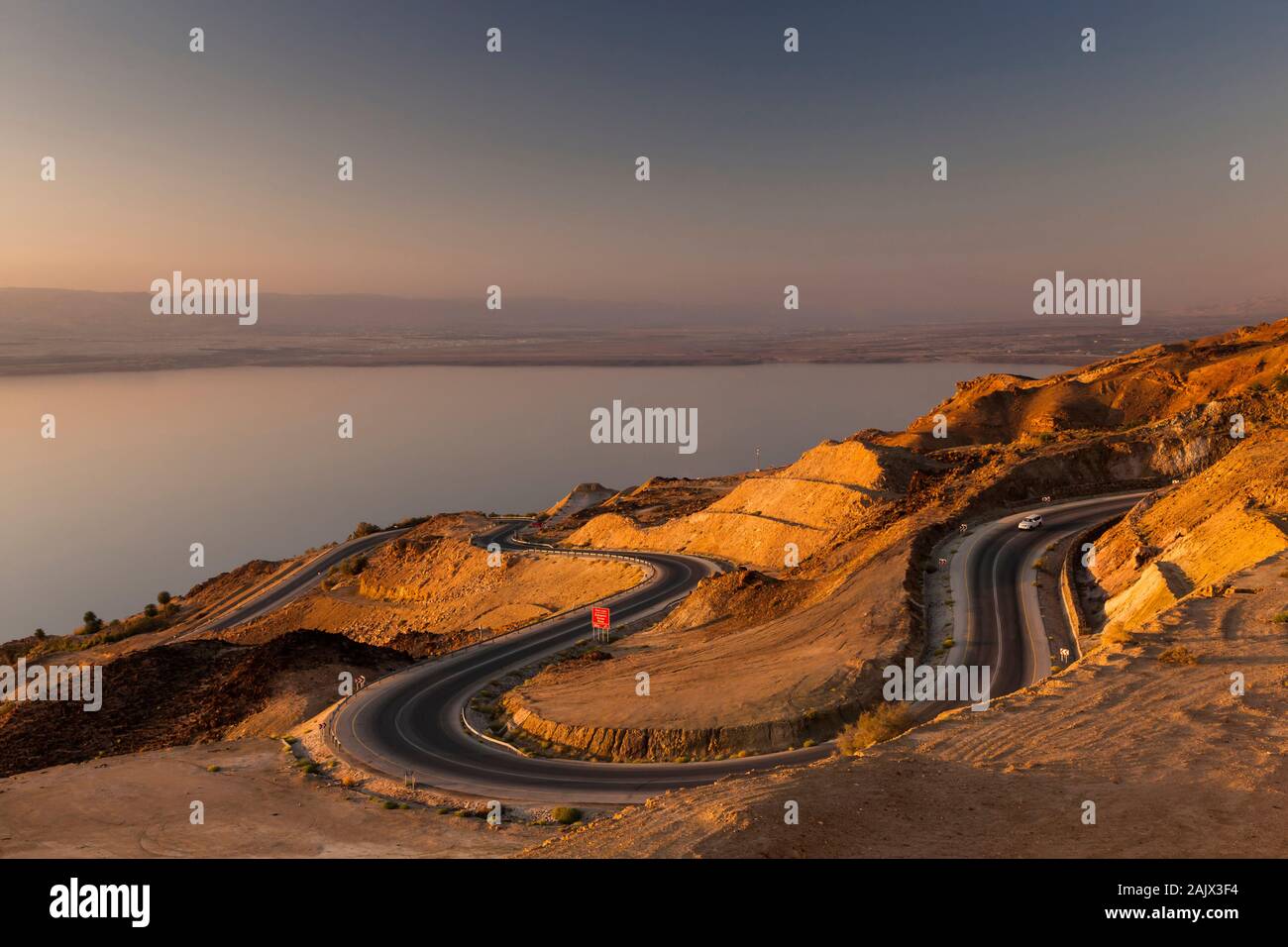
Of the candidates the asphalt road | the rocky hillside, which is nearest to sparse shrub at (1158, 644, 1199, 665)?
the asphalt road

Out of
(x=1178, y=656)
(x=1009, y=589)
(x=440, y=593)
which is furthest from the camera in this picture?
(x=440, y=593)

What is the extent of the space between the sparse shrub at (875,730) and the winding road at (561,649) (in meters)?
1.62

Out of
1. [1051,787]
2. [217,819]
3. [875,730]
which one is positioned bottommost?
[217,819]

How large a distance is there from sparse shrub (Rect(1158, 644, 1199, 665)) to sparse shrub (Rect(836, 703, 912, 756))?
305 inches

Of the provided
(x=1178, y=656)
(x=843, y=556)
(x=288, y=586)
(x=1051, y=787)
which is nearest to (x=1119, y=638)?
(x=1178, y=656)

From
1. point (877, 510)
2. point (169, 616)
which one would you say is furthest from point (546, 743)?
point (169, 616)

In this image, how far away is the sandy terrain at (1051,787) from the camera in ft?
45.2

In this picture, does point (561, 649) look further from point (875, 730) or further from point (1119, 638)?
point (1119, 638)

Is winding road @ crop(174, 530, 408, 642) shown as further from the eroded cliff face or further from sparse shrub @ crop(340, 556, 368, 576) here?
the eroded cliff face

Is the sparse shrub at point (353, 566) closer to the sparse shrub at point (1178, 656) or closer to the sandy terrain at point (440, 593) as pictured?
the sandy terrain at point (440, 593)

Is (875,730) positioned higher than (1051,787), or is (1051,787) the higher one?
(1051,787)

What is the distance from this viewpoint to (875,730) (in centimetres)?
2389

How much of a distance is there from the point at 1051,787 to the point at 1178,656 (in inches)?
433

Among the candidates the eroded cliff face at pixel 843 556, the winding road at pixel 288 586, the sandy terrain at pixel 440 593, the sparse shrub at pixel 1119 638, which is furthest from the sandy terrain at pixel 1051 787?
the winding road at pixel 288 586
